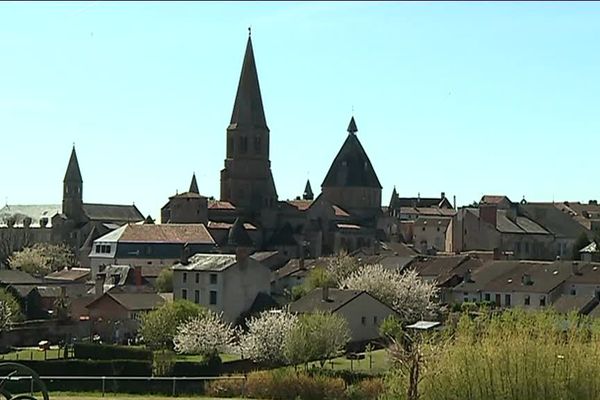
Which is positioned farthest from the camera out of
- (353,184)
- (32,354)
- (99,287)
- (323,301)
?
(353,184)

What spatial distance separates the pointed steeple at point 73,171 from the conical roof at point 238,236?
159 feet

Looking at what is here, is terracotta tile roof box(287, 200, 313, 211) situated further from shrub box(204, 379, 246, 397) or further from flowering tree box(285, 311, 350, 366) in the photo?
shrub box(204, 379, 246, 397)

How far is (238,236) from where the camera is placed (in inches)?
4513

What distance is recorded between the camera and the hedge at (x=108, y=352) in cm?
6067

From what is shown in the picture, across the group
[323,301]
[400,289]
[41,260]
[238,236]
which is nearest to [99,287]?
[323,301]

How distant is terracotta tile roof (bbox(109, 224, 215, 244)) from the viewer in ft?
355

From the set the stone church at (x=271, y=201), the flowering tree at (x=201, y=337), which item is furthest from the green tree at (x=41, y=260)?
the flowering tree at (x=201, y=337)

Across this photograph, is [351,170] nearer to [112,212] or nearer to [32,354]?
[112,212]

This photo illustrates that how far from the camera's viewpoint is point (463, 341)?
3688 cm

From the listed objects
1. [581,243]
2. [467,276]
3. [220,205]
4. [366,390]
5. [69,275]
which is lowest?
[366,390]

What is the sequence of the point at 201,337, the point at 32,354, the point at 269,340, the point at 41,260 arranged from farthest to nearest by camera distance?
the point at 41,260 → the point at 201,337 → the point at 32,354 → the point at 269,340

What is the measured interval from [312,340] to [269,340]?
3752mm

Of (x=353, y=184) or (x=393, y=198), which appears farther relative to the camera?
(x=393, y=198)

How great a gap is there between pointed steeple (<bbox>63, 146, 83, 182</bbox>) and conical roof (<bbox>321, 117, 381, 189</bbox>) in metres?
39.6
